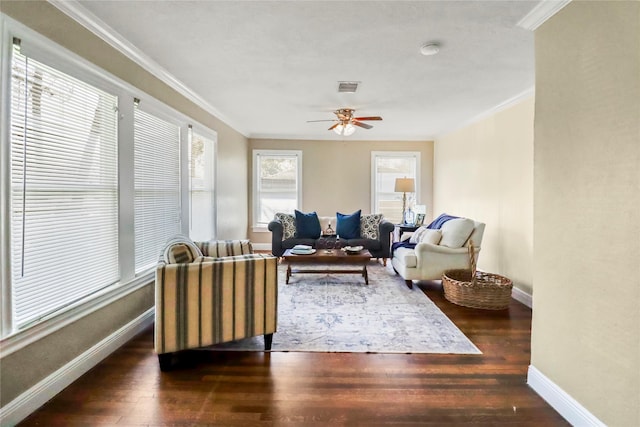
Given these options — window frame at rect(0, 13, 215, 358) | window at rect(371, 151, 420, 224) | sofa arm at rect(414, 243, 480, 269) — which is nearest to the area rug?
sofa arm at rect(414, 243, 480, 269)

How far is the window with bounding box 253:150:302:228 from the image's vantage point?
6680 mm

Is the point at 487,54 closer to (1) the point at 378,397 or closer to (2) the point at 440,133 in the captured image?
(1) the point at 378,397

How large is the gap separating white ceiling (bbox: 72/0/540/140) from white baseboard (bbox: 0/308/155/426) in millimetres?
2390

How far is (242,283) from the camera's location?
2.30 m

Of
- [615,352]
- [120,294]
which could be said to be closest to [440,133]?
[615,352]

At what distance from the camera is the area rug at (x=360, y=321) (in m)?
2.54

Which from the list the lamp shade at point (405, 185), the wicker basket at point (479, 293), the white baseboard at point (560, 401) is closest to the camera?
the white baseboard at point (560, 401)

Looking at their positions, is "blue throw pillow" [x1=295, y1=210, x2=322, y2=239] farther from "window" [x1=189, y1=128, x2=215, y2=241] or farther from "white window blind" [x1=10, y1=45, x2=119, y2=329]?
"white window blind" [x1=10, y1=45, x2=119, y2=329]

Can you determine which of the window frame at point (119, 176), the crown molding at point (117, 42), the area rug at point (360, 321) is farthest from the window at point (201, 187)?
the area rug at point (360, 321)

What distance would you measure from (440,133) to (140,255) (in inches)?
225

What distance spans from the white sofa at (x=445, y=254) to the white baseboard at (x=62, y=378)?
3151mm

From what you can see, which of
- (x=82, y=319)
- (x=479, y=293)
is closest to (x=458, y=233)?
(x=479, y=293)

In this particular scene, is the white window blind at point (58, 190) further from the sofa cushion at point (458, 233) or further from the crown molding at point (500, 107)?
the crown molding at point (500, 107)

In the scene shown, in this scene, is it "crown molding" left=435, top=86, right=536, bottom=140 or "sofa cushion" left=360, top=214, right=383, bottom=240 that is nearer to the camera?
"crown molding" left=435, top=86, right=536, bottom=140
